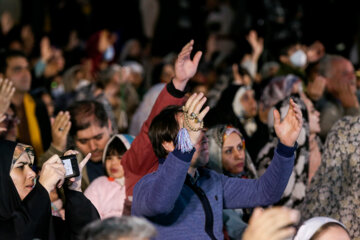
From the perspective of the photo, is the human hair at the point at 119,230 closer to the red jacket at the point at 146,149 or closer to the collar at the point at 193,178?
the collar at the point at 193,178

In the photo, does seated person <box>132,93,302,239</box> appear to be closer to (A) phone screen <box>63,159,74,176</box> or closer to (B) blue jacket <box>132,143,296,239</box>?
(B) blue jacket <box>132,143,296,239</box>

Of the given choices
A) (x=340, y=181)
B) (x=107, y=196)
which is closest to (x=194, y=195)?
(x=107, y=196)

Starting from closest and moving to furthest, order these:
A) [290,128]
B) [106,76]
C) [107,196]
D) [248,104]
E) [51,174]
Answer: [51,174], [290,128], [107,196], [248,104], [106,76]

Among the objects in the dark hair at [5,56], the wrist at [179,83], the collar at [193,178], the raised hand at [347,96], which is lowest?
the raised hand at [347,96]

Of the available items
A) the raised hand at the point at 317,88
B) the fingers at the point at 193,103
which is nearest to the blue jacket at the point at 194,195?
the fingers at the point at 193,103

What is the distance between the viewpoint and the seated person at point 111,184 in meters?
4.10

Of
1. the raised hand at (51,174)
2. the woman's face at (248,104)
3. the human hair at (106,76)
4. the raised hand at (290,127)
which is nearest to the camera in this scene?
the raised hand at (51,174)

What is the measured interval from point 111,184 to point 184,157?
1.61 metres

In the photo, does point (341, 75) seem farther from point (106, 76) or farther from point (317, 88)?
point (106, 76)

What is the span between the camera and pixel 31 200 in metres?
2.82

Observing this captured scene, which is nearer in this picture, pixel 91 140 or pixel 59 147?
pixel 59 147

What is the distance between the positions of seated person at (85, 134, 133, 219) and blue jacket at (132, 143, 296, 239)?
991 millimetres

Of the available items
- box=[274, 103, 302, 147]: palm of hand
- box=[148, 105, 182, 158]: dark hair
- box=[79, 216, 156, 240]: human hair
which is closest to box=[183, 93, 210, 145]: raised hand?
box=[148, 105, 182, 158]: dark hair

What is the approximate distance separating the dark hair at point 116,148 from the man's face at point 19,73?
66.0 inches
